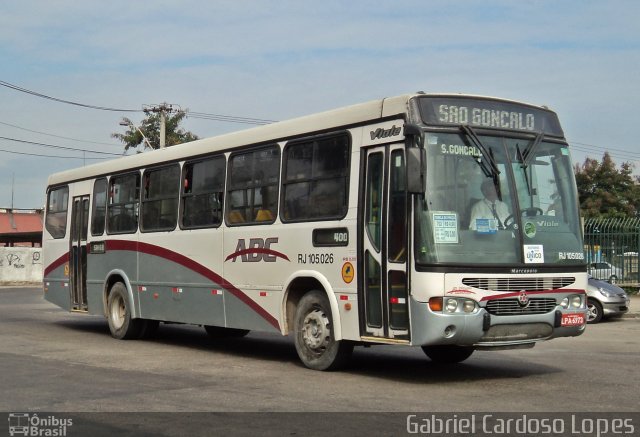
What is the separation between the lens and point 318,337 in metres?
11.7

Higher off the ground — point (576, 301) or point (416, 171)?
point (416, 171)

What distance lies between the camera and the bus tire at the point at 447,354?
12469mm

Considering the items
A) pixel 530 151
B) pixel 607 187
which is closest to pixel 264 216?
pixel 530 151

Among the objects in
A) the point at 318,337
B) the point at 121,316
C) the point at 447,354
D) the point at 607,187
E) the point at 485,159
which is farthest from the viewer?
Answer: the point at 607,187

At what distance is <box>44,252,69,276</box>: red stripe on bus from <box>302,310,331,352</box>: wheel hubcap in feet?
27.6

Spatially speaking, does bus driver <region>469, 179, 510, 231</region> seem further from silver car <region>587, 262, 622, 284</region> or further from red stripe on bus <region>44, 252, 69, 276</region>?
silver car <region>587, 262, 622, 284</region>

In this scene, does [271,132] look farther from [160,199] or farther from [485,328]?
[485,328]

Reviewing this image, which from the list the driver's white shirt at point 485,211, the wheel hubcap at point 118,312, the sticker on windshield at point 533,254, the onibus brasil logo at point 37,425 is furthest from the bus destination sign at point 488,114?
the wheel hubcap at point 118,312

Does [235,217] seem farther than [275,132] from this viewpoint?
Yes

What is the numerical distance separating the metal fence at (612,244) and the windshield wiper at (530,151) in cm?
1853

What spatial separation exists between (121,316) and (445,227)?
843 cm

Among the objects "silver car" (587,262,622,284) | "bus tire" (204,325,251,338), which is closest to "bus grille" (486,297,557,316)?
"bus tire" (204,325,251,338)

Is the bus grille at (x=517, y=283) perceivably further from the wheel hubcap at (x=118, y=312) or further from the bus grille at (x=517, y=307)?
the wheel hubcap at (x=118, y=312)

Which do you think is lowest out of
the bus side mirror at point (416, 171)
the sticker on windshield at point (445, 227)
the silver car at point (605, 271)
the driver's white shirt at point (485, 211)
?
the silver car at point (605, 271)
